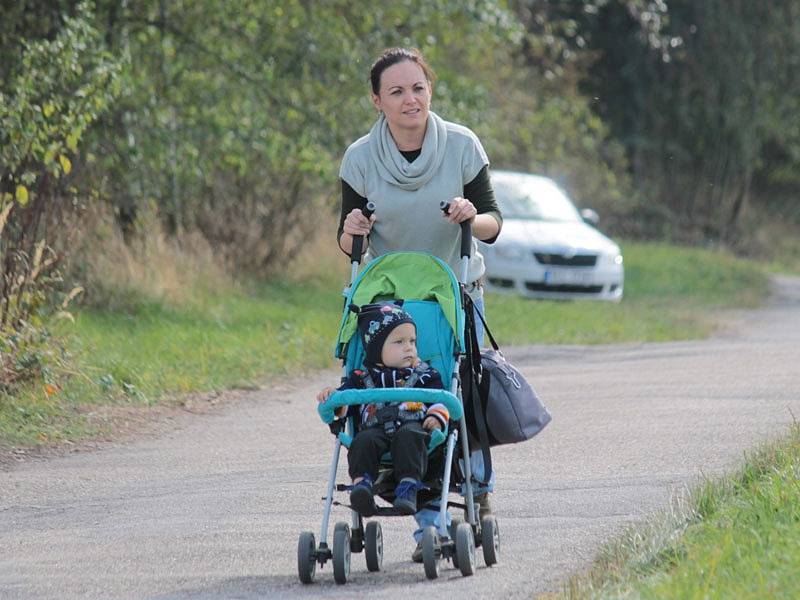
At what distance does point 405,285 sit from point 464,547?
41.7 inches

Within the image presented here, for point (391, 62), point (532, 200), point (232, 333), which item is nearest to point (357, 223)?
point (391, 62)

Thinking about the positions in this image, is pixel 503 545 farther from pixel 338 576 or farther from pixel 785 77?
pixel 785 77

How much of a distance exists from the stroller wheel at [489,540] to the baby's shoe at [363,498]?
0.56m

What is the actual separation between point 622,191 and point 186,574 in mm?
31099

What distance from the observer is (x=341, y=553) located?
6020mm

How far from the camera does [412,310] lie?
251 inches

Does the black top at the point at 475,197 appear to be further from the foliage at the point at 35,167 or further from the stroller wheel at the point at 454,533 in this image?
the foliage at the point at 35,167

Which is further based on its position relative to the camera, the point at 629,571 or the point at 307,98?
the point at 307,98

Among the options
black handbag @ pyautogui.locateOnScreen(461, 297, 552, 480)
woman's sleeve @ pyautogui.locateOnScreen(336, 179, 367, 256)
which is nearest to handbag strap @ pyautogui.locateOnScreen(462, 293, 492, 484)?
black handbag @ pyautogui.locateOnScreen(461, 297, 552, 480)

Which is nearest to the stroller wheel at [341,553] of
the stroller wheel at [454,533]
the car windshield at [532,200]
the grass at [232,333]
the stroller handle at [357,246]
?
the stroller wheel at [454,533]

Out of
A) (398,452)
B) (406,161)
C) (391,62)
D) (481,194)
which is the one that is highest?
Result: (391,62)

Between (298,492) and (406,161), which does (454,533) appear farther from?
(298,492)

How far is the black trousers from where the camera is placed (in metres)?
6.01

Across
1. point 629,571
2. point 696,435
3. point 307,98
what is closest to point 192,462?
point 696,435
